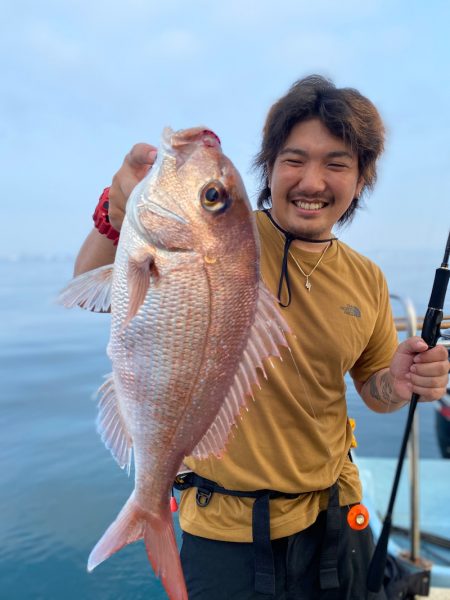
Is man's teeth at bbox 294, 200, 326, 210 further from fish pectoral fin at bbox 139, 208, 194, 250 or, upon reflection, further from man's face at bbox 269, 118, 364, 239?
fish pectoral fin at bbox 139, 208, 194, 250

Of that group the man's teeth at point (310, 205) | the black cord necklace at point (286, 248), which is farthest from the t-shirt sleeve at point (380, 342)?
the man's teeth at point (310, 205)

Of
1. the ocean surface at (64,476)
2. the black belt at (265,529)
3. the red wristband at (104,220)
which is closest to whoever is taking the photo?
→ the red wristband at (104,220)

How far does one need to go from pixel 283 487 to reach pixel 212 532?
0.32m

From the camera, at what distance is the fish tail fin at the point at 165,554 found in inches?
51.0

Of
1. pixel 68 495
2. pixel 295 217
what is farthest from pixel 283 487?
pixel 68 495

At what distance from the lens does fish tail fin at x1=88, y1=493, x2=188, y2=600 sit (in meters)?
Result: 1.29

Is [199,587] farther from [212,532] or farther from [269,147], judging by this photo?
[269,147]

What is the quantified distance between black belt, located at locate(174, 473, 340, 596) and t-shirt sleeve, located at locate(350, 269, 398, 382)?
0.62 metres

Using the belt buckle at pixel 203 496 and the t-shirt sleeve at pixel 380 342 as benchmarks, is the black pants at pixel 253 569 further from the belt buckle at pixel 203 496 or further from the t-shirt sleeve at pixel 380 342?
the t-shirt sleeve at pixel 380 342

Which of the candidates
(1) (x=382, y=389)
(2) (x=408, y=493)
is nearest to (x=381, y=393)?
(1) (x=382, y=389)

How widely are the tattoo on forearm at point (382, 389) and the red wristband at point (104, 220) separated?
1357 millimetres

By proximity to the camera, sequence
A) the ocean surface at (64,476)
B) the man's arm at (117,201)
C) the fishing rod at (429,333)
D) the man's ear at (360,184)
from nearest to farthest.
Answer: the man's arm at (117,201), the fishing rod at (429,333), the man's ear at (360,184), the ocean surface at (64,476)

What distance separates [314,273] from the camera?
2.00 m

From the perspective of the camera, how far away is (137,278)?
125 cm
